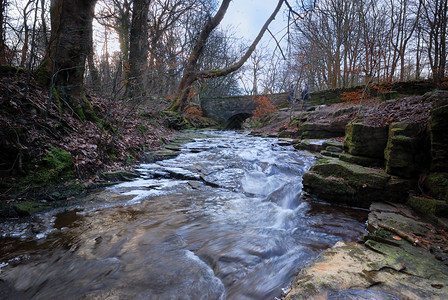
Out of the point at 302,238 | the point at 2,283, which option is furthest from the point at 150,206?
the point at 302,238

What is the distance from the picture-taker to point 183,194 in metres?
4.20

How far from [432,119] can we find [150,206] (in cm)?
438

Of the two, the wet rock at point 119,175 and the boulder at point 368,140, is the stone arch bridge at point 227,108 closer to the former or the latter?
the boulder at point 368,140

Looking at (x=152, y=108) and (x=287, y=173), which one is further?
(x=152, y=108)

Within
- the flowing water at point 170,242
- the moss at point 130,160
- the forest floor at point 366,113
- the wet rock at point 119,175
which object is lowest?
the flowing water at point 170,242

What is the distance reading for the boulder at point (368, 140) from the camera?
4.36 metres

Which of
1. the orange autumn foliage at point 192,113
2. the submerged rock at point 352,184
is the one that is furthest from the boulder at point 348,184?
the orange autumn foliage at point 192,113

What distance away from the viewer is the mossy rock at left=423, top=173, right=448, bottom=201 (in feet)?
9.43

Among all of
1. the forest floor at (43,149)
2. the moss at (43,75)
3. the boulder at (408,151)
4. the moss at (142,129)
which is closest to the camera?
the forest floor at (43,149)

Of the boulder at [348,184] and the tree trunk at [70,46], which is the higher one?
the tree trunk at [70,46]

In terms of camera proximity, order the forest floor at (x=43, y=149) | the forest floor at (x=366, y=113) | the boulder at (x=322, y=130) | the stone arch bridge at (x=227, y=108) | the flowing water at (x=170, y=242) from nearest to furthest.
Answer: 1. the flowing water at (x=170, y=242)
2. the forest floor at (x=43, y=149)
3. the forest floor at (x=366, y=113)
4. the boulder at (x=322, y=130)
5. the stone arch bridge at (x=227, y=108)

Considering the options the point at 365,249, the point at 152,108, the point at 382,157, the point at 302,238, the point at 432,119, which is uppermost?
the point at 152,108

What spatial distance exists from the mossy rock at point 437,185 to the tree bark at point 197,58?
7901 millimetres

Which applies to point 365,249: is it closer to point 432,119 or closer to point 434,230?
point 434,230
